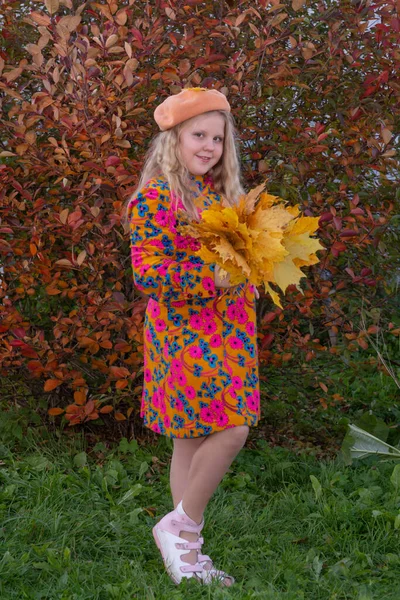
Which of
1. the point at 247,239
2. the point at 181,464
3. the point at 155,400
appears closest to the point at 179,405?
the point at 155,400

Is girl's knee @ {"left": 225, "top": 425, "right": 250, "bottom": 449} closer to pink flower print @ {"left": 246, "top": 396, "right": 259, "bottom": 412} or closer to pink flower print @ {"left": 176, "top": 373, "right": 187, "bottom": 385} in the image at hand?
pink flower print @ {"left": 246, "top": 396, "right": 259, "bottom": 412}

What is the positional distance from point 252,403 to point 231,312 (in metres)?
0.30

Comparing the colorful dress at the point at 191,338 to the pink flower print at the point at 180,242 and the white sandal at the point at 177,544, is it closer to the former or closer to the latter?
the pink flower print at the point at 180,242

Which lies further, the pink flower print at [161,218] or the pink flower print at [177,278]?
the pink flower print at [161,218]

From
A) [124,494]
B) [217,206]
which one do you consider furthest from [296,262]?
[124,494]

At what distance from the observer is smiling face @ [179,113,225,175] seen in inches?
110

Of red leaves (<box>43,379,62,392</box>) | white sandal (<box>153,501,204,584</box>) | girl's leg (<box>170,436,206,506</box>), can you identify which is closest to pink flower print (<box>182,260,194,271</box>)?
girl's leg (<box>170,436,206,506</box>)

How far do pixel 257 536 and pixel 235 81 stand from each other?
1.90m

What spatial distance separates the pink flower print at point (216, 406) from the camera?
2725 mm

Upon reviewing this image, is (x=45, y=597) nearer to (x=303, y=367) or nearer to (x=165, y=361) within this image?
(x=165, y=361)

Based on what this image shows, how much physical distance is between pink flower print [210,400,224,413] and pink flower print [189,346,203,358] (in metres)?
0.15

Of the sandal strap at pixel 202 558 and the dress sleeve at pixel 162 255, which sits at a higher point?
Result: the dress sleeve at pixel 162 255

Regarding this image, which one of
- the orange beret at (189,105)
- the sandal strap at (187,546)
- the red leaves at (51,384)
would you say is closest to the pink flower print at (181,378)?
the sandal strap at (187,546)

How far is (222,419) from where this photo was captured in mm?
2721
